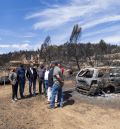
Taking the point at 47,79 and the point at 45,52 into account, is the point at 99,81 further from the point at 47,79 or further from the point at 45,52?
the point at 45,52

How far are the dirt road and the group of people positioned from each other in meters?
0.51

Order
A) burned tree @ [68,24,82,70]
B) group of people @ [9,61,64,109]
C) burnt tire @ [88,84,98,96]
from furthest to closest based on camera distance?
burned tree @ [68,24,82,70]
burnt tire @ [88,84,98,96]
group of people @ [9,61,64,109]

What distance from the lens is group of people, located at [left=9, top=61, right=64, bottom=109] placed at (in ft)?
50.9

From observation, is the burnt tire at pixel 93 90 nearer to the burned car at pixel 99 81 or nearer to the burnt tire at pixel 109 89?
the burned car at pixel 99 81

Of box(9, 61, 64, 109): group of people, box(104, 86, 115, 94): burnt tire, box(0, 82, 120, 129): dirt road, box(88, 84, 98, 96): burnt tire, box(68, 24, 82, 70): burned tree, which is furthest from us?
box(68, 24, 82, 70): burned tree

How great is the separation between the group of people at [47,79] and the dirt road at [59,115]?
1.68 ft

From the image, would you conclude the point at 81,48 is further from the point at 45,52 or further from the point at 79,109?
the point at 79,109

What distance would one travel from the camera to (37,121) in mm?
13430

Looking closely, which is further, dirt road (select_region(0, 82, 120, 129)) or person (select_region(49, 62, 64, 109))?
person (select_region(49, 62, 64, 109))

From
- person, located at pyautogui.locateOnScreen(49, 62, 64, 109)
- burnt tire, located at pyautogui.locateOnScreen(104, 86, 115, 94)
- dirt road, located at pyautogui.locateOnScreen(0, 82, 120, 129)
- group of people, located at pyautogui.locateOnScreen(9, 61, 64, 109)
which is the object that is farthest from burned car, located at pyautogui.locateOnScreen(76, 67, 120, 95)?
person, located at pyautogui.locateOnScreen(49, 62, 64, 109)

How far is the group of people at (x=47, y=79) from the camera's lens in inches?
610

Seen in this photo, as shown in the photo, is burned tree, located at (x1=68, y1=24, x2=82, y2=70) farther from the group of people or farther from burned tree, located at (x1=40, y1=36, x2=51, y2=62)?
the group of people

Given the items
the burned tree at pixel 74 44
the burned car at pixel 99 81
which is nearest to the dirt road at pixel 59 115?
the burned car at pixel 99 81

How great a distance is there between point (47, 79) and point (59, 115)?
408 centimetres
